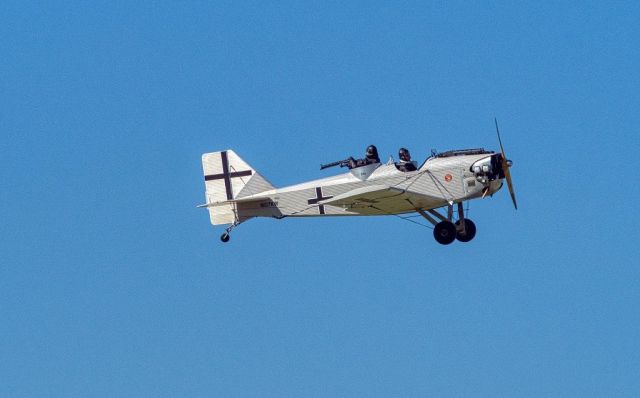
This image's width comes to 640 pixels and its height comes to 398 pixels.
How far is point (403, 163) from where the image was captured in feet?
126

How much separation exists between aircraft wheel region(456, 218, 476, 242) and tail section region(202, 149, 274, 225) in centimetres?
583

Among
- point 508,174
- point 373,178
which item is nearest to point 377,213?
point 373,178

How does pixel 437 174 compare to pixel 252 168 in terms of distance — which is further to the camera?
pixel 252 168

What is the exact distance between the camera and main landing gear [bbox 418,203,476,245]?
125ft

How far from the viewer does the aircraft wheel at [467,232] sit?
126ft

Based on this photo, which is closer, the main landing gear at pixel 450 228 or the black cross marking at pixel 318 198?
Result: the main landing gear at pixel 450 228

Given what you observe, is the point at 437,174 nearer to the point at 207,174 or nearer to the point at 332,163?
the point at 332,163

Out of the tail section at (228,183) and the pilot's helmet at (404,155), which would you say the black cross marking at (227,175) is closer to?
the tail section at (228,183)

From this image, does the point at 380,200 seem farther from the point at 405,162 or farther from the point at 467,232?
the point at 467,232

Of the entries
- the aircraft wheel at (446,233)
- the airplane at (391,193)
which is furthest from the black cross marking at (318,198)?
the aircraft wheel at (446,233)

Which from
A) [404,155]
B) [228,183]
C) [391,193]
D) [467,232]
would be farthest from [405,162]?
[228,183]

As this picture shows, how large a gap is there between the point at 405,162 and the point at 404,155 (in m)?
0.20

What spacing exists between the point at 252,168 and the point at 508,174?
7.73 meters

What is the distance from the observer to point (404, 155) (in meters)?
38.5
